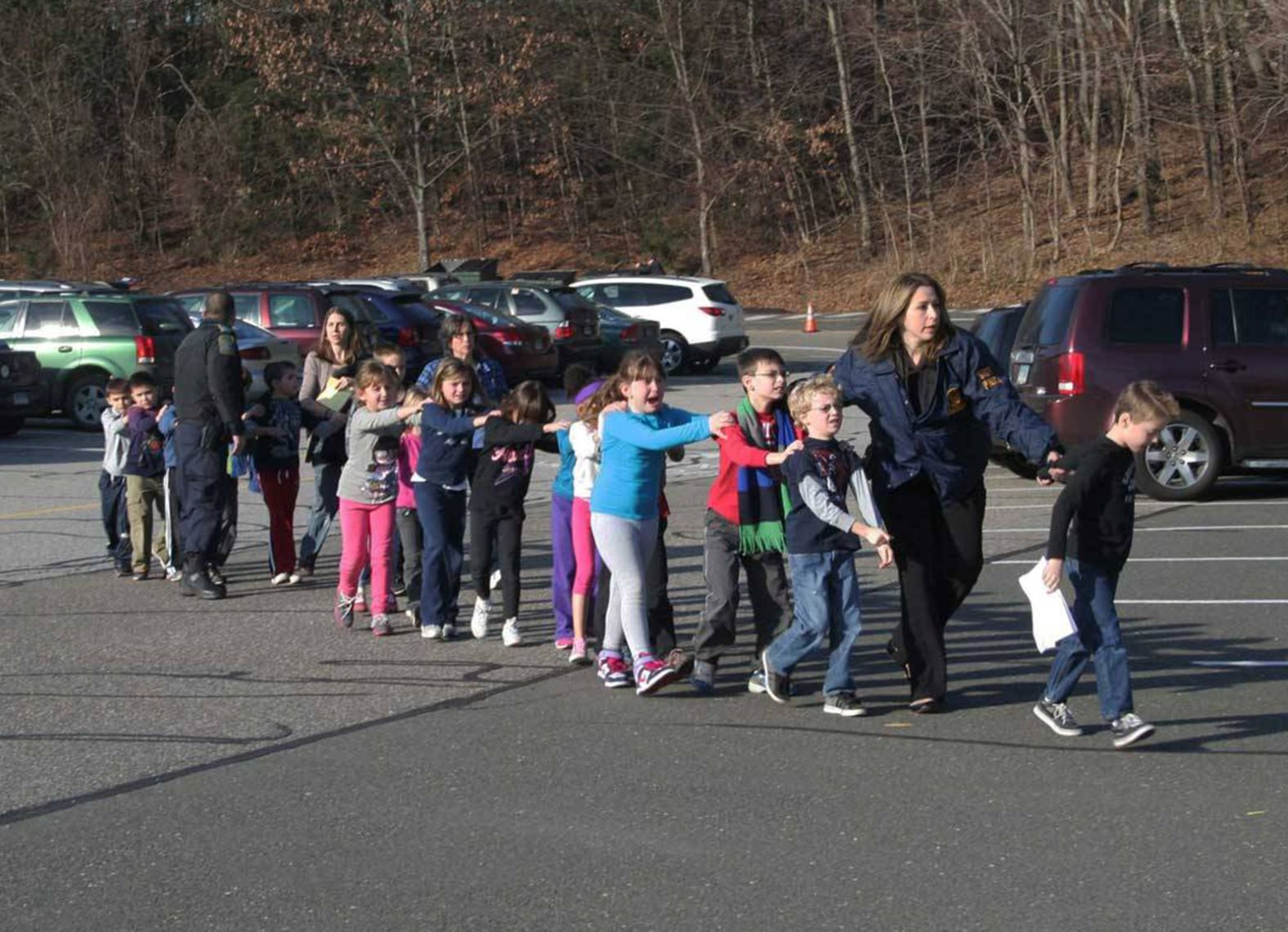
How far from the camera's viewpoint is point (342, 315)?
11586 mm

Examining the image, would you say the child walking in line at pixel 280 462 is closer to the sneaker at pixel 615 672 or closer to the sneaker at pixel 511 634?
the sneaker at pixel 511 634

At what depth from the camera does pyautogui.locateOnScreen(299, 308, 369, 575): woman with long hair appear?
36.5ft

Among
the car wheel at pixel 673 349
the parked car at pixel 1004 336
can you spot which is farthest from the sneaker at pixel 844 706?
the car wheel at pixel 673 349

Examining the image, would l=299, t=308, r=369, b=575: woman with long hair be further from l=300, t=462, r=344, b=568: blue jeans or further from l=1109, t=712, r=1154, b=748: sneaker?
l=1109, t=712, r=1154, b=748: sneaker

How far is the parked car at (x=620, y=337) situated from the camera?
98.0 feet

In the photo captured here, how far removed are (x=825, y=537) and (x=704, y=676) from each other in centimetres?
98

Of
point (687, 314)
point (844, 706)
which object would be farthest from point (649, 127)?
point (844, 706)

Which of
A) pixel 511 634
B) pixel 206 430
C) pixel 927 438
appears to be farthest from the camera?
pixel 206 430

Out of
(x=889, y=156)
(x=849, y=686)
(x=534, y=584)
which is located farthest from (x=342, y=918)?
(x=889, y=156)

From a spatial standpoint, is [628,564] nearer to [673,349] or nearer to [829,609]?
[829,609]

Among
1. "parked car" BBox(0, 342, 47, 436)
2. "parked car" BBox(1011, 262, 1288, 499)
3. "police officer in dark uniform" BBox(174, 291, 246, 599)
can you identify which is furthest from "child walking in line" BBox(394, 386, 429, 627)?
"parked car" BBox(0, 342, 47, 436)

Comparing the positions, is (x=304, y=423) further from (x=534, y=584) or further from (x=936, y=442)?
(x=936, y=442)

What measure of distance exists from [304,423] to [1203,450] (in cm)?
722

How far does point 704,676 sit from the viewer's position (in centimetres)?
797
